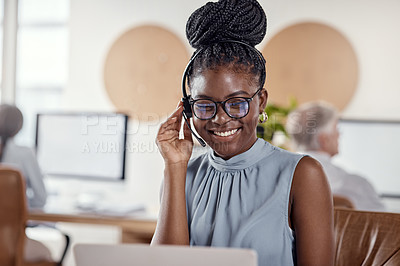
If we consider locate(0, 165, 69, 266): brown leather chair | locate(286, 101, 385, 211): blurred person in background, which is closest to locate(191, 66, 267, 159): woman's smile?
locate(0, 165, 69, 266): brown leather chair

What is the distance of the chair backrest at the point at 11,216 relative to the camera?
2.32 metres

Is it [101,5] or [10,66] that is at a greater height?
[101,5]

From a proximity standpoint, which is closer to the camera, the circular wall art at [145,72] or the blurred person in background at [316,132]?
the blurred person in background at [316,132]

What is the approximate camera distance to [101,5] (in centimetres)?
397

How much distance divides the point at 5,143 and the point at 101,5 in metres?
1.45

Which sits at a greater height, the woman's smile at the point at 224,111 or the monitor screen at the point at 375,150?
the woman's smile at the point at 224,111

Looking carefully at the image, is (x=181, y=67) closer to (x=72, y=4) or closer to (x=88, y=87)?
(x=88, y=87)

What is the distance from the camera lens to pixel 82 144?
3.20m

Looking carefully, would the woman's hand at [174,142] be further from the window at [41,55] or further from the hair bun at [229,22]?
the window at [41,55]

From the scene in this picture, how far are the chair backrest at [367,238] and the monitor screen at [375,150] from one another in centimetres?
190

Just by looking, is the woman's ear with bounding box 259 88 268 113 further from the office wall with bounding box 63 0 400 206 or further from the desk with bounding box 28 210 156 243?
the office wall with bounding box 63 0 400 206

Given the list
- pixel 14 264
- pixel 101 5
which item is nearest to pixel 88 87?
pixel 101 5

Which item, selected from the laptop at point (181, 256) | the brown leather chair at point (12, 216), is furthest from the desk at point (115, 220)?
the laptop at point (181, 256)

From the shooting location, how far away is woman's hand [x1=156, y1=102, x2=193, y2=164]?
1233 millimetres
